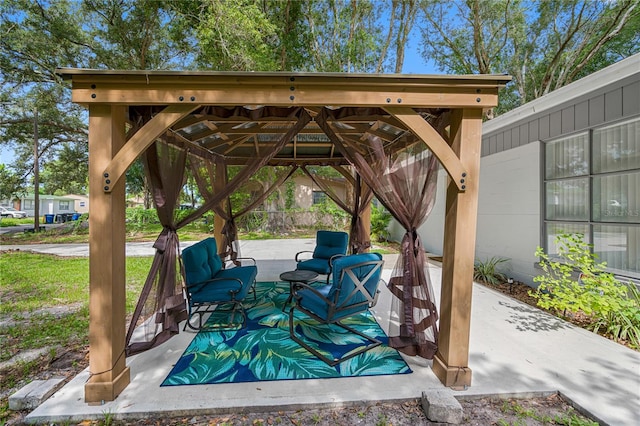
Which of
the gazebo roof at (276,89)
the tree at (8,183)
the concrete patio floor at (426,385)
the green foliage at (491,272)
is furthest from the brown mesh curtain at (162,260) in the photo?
the tree at (8,183)

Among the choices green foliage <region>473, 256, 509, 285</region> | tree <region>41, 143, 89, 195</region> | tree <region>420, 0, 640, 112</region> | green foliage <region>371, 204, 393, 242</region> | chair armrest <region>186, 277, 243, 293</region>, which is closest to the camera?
chair armrest <region>186, 277, 243, 293</region>

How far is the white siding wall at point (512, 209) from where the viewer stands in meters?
4.59

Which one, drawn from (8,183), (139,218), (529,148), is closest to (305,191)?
(139,218)

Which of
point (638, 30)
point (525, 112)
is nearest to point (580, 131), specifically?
point (525, 112)

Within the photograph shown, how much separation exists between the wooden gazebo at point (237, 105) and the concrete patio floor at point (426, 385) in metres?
0.18

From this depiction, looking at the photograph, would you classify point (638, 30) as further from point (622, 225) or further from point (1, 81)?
point (1, 81)

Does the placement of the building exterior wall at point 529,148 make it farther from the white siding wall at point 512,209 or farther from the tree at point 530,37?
the tree at point 530,37

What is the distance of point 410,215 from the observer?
8.82ft

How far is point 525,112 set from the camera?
4.44 m

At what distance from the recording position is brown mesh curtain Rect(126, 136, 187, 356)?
266 cm

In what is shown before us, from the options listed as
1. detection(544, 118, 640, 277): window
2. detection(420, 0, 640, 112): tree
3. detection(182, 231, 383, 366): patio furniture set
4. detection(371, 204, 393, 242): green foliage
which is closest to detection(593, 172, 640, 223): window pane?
detection(544, 118, 640, 277): window

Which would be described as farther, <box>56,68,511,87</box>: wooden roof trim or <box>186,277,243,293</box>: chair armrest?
<box>186,277,243,293</box>: chair armrest

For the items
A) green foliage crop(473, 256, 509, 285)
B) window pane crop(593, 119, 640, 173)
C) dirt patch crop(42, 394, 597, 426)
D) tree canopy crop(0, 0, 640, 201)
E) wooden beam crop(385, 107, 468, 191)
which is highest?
tree canopy crop(0, 0, 640, 201)

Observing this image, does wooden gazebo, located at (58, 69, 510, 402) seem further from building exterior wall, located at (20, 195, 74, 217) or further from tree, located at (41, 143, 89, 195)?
building exterior wall, located at (20, 195, 74, 217)
